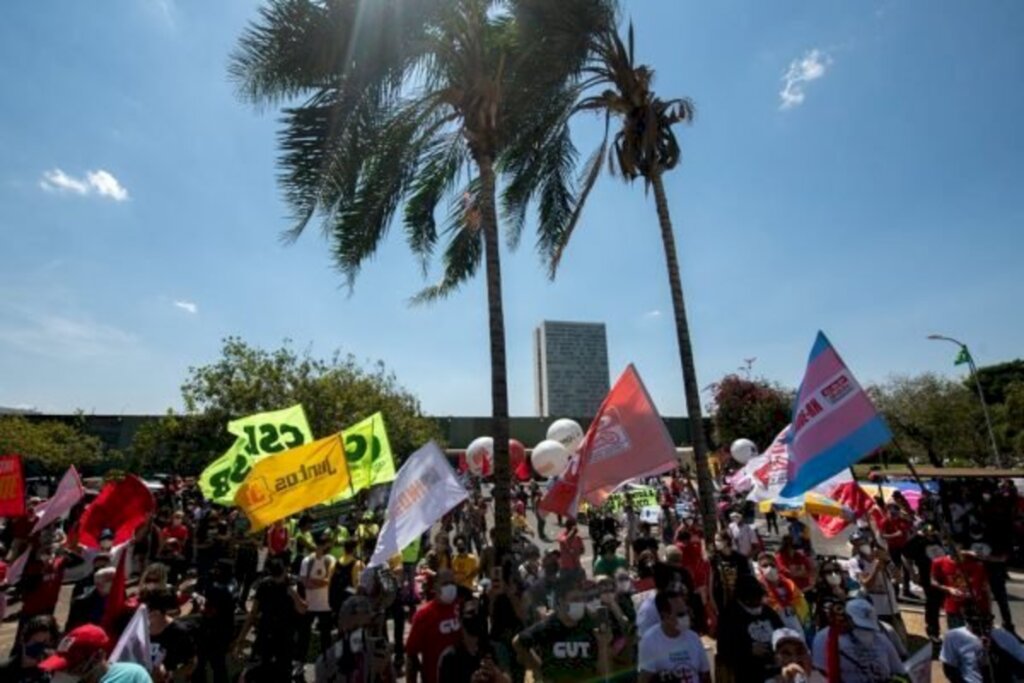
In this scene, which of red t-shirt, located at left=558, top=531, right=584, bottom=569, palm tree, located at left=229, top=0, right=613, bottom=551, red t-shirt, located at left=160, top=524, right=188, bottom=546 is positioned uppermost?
palm tree, located at left=229, top=0, right=613, bottom=551

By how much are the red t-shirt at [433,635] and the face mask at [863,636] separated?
114 inches

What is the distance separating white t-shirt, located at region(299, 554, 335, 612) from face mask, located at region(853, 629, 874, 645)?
19.6ft

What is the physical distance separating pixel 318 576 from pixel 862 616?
20.6 ft

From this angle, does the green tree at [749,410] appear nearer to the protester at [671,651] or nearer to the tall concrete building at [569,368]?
the protester at [671,651]

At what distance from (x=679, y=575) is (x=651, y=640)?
1.25 meters

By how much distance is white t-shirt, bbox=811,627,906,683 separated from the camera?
413 cm

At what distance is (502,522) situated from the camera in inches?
344

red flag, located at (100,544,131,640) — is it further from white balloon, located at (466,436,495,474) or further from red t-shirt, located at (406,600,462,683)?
white balloon, located at (466,436,495,474)

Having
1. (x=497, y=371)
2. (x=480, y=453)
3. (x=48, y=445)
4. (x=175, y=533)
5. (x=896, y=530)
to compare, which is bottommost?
(x=896, y=530)

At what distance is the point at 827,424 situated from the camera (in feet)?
18.3

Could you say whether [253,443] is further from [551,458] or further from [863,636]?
[551,458]

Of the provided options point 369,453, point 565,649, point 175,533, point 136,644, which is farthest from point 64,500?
point 565,649

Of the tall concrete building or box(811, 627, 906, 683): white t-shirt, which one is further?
the tall concrete building

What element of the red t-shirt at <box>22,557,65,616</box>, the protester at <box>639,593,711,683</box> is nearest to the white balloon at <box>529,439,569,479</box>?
the red t-shirt at <box>22,557,65,616</box>
